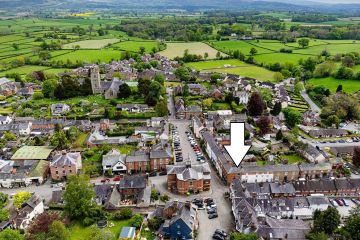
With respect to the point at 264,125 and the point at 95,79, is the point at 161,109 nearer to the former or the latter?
→ the point at 264,125

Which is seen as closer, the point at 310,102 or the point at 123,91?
the point at 123,91

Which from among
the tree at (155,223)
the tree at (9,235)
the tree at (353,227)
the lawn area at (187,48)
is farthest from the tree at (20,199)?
the lawn area at (187,48)

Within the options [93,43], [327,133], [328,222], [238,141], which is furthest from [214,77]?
[93,43]

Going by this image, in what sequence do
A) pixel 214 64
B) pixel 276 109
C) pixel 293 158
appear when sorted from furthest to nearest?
1. pixel 214 64
2. pixel 276 109
3. pixel 293 158

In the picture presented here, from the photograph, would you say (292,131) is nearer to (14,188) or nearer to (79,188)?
(79,188)

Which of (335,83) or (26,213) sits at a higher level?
(26,213)

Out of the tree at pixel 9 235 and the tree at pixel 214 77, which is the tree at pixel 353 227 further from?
the tree at pixel 214 77
